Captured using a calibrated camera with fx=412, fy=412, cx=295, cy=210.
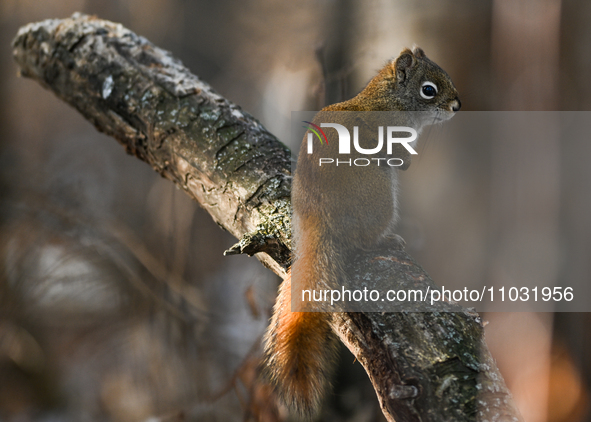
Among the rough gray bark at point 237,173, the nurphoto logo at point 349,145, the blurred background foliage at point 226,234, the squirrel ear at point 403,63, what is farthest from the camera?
the blurred background foliage at point 226,234

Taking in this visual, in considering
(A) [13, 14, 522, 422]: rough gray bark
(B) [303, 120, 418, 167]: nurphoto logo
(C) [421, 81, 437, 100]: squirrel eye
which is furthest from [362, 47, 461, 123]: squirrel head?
(A) [13, 14, 522, 422]: rough gray bark

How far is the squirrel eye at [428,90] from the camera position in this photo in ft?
3.28

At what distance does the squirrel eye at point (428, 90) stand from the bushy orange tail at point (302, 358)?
23.3 inches

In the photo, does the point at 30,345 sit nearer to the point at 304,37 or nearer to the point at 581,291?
the point at 304,37

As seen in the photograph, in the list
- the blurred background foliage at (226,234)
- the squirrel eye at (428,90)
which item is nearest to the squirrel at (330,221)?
the squirrel eye at (428,90)

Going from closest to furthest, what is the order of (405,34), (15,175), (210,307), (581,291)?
(581,291)
(405,34)
(210,307)
(15,175)

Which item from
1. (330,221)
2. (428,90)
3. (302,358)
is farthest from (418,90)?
(302,358)

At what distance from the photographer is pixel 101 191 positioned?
2137mm

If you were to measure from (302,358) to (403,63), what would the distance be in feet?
2.38

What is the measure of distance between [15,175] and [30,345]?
33.7 inches

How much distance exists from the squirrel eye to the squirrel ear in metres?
0.05

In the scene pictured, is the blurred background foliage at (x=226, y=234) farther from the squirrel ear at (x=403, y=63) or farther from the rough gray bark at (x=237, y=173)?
the rough gray bark at (x=237, y=173)

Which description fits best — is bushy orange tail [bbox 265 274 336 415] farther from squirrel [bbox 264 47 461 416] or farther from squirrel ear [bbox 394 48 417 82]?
squirrel ear [bbox 394 48 417 82]

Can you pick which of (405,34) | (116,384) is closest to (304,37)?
(405,34)
